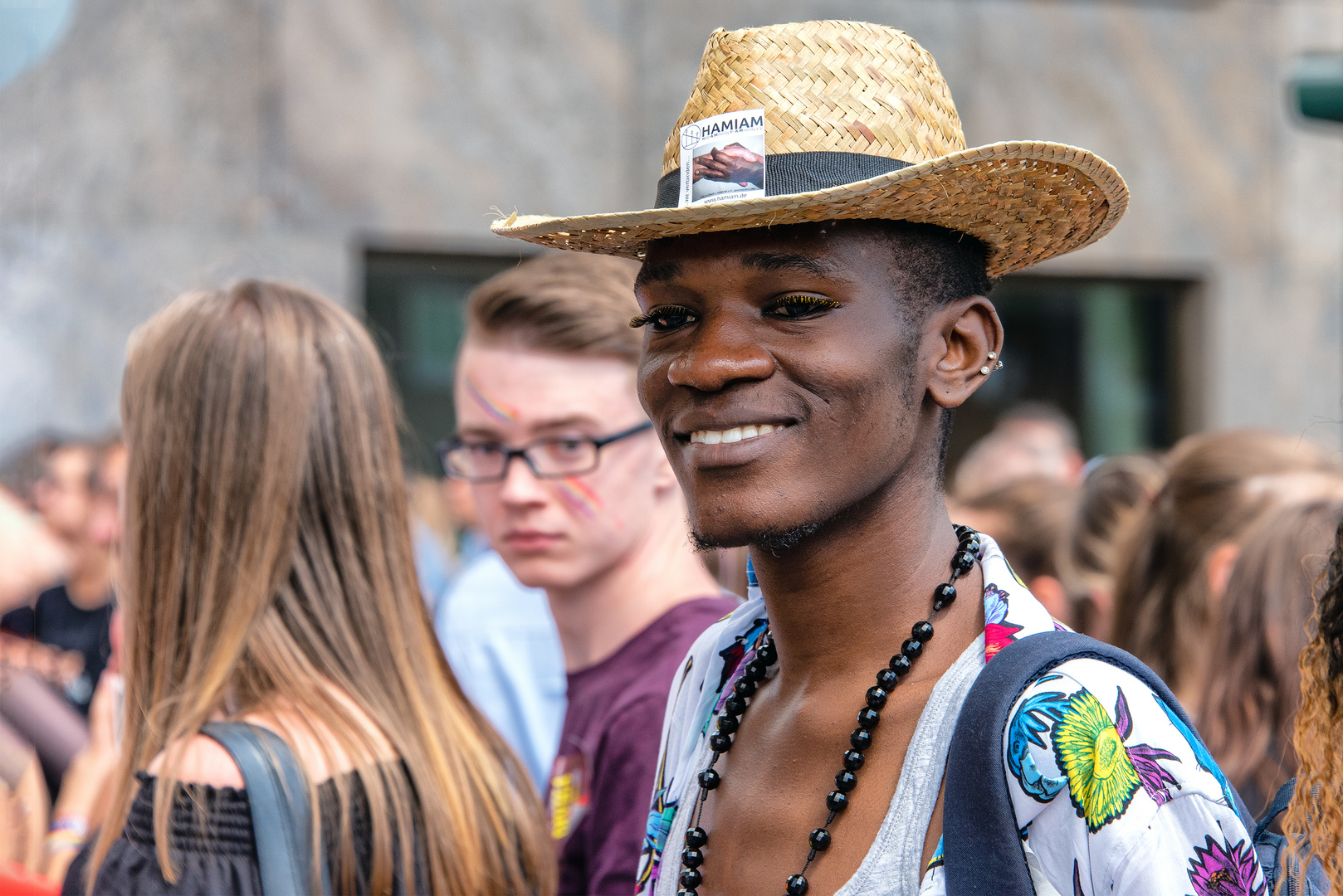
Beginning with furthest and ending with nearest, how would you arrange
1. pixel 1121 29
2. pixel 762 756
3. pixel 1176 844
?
→ pixel 1121 29
pixel 762 756
pixel 1176 844

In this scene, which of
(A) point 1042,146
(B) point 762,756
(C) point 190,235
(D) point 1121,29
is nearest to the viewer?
(A) point 1042,146

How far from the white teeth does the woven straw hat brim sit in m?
0.26

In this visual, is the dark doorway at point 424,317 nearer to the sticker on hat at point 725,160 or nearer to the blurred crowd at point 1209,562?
the blurred crowd at point 1209,562

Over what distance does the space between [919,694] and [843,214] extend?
2.01 ft

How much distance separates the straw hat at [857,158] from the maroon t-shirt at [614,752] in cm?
112

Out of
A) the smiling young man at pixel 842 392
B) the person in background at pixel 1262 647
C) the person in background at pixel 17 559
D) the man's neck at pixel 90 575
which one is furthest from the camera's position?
the man's neck at pixel 90 575

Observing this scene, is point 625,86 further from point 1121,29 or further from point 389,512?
point 389,512

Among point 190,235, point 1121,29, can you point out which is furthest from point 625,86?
point 1121,29

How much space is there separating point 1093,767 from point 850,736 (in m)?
0.41

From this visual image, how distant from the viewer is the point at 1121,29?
8.59 m

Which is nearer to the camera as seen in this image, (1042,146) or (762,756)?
(1042,146)

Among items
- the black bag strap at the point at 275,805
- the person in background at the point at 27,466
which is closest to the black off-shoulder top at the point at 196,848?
the black bag strap at the point at 275,805

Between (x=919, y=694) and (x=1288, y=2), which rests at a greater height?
(x=1288, y=2)

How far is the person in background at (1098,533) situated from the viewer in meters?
4.47
